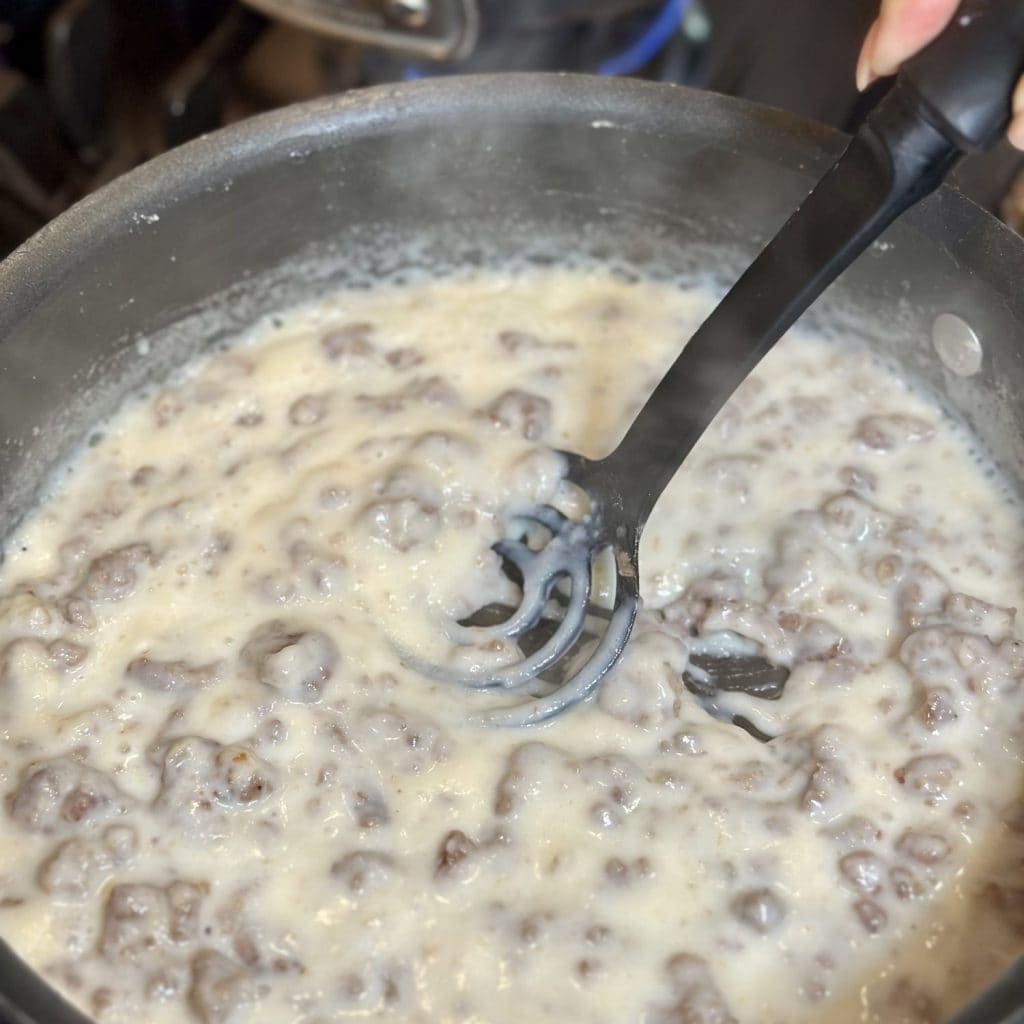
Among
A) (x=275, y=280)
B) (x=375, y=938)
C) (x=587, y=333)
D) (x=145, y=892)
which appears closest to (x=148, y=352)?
(x=275, y=280)

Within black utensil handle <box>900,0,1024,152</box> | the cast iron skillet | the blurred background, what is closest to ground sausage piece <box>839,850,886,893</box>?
the cast iron skillet

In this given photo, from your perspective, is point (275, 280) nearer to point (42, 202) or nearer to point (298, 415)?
point (298, 415)

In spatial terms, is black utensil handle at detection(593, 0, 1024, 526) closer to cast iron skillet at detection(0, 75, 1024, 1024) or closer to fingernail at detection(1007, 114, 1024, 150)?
fingernail at detection(1007, 114, 1024, 150)

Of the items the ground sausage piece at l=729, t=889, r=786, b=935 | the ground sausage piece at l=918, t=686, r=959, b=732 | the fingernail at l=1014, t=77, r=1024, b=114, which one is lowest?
the ground sausage piece at l=729, t=889, r=786, b=935

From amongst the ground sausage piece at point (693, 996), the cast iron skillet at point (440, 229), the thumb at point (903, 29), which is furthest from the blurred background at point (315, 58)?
the ground sausage piece at point (693, 996)

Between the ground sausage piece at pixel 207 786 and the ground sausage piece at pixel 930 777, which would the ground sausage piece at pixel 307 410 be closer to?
the ground sausage piece at pixel 207 786
